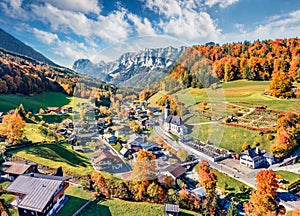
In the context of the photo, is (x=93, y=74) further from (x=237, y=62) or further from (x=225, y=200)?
(x=237, y=62)

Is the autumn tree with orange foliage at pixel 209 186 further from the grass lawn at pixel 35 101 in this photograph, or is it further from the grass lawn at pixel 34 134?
the grass lawn at pixel 35 101

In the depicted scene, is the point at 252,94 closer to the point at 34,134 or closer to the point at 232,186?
the point at 232,186

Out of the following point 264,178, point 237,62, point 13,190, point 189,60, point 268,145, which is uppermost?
point 237,62

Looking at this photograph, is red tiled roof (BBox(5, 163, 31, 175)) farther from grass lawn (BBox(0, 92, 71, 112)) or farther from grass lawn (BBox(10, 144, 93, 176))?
grass lawn (BBox(0, 92, 71, 112))

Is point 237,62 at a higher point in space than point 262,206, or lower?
higher

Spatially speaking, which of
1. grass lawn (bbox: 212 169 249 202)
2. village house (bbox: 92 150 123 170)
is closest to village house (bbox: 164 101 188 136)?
village house (bbox: 92 150 123 170)

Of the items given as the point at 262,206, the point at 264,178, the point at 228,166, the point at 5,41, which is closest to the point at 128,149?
the point at 262,206

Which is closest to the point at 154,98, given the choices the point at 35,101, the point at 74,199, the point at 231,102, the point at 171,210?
the point at 171,210
